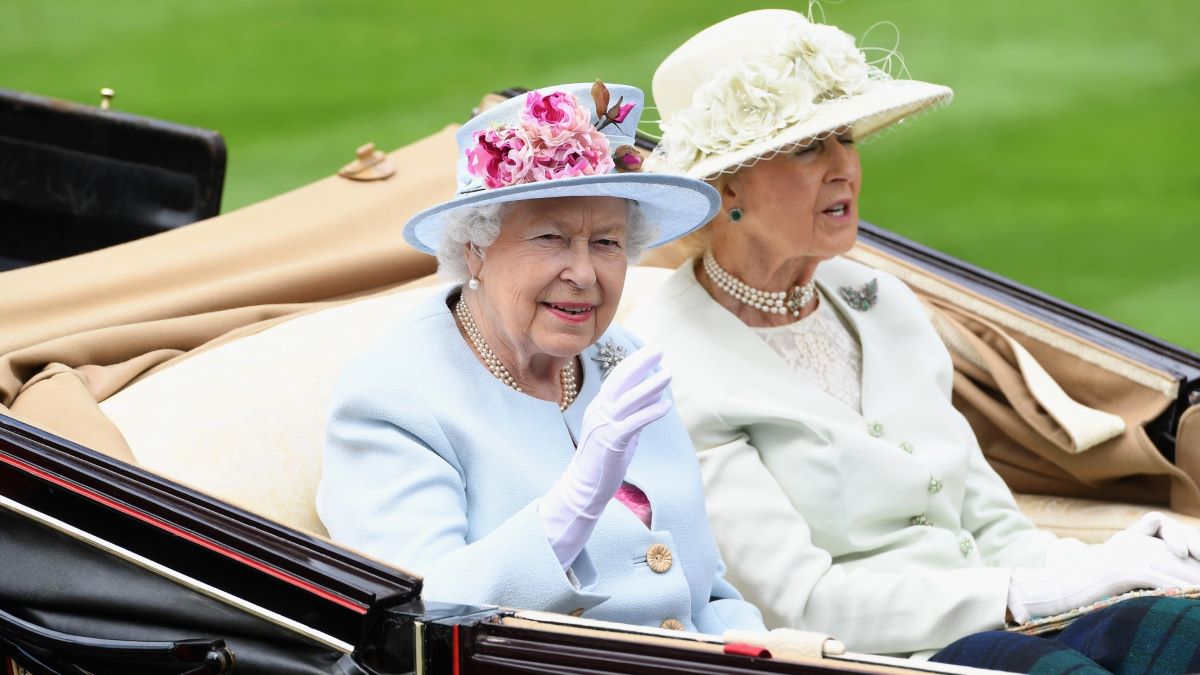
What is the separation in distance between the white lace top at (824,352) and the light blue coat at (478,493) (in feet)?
1.69

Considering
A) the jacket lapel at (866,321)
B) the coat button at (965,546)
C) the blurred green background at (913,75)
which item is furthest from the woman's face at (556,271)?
the blurred green background at (913,75)

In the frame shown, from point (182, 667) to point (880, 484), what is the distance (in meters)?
1.33

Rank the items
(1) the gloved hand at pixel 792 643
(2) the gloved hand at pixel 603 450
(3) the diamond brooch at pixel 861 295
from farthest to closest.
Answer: (3) the diamond brooch at pixel 861 295
(2) the gloved hand at pixel 603 450
(1) the gloved hand at pixel 792 643

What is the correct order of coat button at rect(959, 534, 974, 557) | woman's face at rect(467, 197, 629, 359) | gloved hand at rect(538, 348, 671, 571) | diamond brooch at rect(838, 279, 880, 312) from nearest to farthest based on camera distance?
gloved hand at rect(538, 348, 671, 571) → woman's face at rect(467, 197, 629, 359) → coat button at rect(959, 534, 974, 557) → diamond brooch at rect(838, 279, 880, 312)

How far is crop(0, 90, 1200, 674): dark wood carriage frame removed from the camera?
1971 millimetres

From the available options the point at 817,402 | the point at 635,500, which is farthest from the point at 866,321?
the point at 635,500

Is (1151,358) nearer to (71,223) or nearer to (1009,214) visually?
(71,223)

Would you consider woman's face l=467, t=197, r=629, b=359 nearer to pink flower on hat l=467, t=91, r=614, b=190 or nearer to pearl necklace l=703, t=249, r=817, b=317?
pink flower on hat l=467, t=91, r=614, b=190

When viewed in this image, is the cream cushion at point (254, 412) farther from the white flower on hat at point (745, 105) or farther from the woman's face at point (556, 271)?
the white flower on hat at point (745, 105)

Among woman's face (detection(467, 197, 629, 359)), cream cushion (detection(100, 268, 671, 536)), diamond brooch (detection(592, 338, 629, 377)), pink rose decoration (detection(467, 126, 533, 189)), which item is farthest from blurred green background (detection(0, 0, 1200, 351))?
pink rose decoration (detection(467, 126, 533, 189))

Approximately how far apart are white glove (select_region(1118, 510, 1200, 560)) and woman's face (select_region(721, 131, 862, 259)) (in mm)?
711

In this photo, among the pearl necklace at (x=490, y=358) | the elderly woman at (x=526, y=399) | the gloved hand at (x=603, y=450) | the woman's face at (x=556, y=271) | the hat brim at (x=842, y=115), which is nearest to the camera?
the gloved hand at (x=603, y=450)

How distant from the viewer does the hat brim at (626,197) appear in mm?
2418

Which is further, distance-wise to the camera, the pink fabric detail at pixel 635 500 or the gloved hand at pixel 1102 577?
the gloved hand at pixel 1102 577
